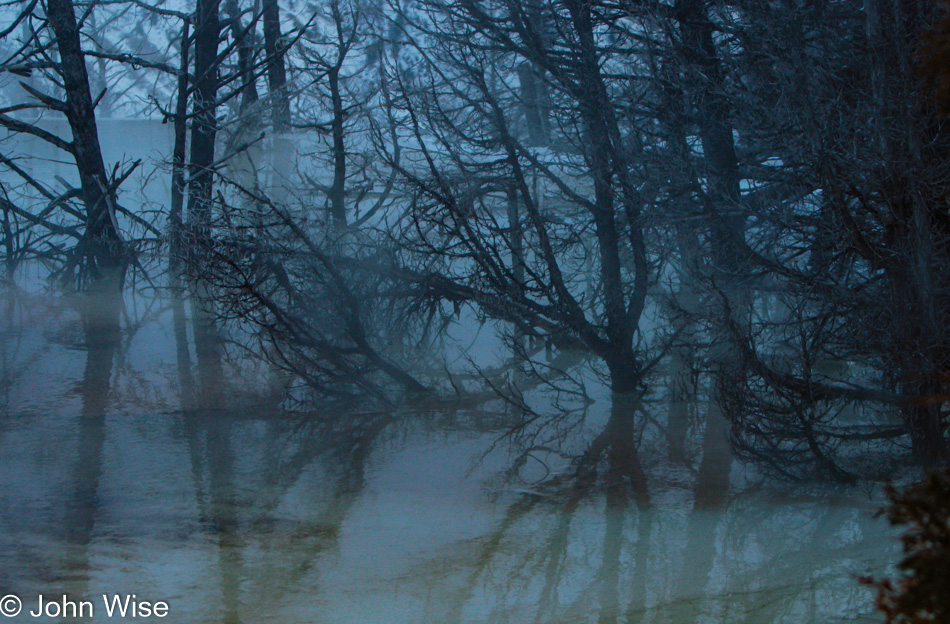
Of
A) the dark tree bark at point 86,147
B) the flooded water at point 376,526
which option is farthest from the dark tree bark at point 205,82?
the flooded water at point 376,526

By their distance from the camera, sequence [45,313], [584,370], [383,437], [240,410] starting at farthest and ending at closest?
[45,313]
[584,370]
[240,410]
[383,437]

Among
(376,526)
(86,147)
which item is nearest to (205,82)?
(86,147)

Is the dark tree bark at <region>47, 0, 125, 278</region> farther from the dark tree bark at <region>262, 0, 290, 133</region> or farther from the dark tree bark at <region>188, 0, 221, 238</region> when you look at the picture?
the dark tree bark at <region>262, 0, 290, 133</region>

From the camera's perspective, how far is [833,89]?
24.1ft

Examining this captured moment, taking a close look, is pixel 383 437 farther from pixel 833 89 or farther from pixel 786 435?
pixel 833 89

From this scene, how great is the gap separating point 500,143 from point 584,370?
2984mm

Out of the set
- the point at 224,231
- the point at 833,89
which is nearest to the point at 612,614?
the point at 833,89
